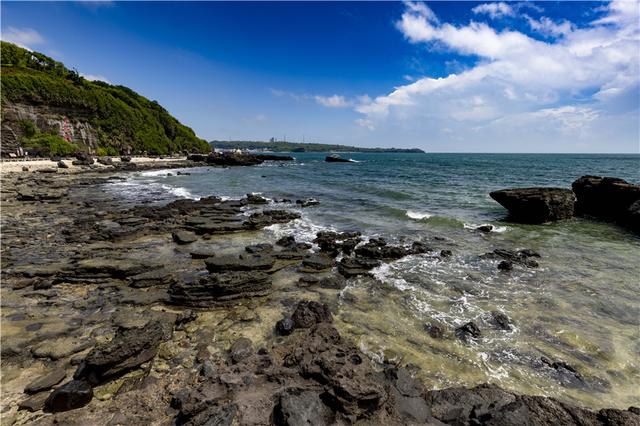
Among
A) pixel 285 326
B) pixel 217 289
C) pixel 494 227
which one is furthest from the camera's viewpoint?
pixel 494 227

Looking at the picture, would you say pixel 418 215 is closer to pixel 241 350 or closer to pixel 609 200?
pixel 609 200

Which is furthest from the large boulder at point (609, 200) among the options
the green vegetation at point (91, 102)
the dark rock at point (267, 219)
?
the green vegetation at point (91, 102)

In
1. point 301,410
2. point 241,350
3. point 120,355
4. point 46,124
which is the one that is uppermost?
point 46,124

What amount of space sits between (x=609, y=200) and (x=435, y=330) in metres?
25.5

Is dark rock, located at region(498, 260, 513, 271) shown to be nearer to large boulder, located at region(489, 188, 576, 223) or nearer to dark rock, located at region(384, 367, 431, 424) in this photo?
dark rock, located at region(384, 367, 431, 424)

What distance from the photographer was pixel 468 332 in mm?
8438

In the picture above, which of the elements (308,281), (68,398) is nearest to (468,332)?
(308,281)

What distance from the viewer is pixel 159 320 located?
8141 millimetres

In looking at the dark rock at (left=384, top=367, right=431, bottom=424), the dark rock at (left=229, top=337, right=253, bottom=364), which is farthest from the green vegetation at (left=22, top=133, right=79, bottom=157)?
the dark rock at (left=384, top=367, right=431, bottom=424)

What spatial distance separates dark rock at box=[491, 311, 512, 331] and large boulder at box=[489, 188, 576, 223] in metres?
16.3

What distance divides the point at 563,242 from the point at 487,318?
12.5 metres

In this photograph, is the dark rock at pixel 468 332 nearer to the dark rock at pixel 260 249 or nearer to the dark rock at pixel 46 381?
the dark rock at pixel 260 249

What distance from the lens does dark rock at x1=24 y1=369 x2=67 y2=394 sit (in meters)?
5.79

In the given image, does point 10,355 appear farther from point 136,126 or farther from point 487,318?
point 136,126
